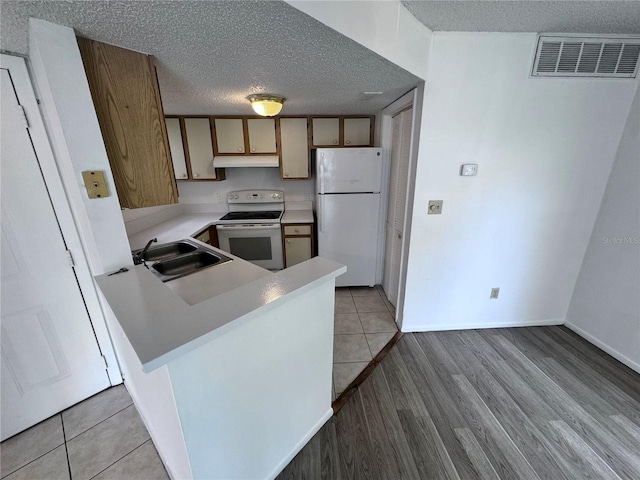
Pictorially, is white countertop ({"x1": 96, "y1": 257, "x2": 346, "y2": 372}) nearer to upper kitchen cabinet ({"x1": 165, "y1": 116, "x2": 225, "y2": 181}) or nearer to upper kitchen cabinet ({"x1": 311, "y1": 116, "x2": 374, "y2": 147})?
upper kitchen cabinet ({"x1": 165, "y1": 116, "x2": 225, "y2": 181})

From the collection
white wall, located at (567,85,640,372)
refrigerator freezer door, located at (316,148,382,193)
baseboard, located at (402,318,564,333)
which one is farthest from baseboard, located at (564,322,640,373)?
refrigerator freezer door, located at (316,148,382,193)

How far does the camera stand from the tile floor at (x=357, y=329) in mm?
1904

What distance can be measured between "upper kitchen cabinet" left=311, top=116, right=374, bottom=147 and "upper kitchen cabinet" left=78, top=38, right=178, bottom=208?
1.95 meters

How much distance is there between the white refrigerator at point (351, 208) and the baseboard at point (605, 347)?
1.87m

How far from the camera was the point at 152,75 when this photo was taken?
1.27 m

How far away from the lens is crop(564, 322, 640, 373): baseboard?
6.12 feet

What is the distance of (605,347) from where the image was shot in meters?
2.04

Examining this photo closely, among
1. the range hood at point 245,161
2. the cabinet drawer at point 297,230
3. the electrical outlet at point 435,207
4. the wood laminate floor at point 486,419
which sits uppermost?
the range hood at point 245,161

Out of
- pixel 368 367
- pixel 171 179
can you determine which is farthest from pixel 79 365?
pixel 368 367

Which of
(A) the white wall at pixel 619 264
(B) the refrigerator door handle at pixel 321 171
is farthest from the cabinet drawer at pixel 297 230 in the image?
(A) the white wall at pixel 619 264

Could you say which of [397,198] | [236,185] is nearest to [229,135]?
[236,185]

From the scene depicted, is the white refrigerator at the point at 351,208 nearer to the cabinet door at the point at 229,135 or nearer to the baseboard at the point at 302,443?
the cabinet door at the point at 229,135

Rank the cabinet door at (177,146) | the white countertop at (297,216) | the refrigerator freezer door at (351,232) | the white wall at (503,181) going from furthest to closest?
the white countertop at (297,216) < the cabinet door at (177,146) < the refrigerator freezer door at (351,232) < the white wall at (503,181)

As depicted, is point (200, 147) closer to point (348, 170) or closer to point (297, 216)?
point (297, 216)
